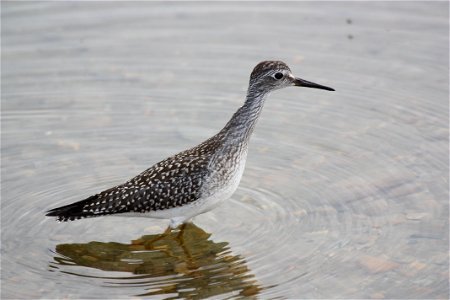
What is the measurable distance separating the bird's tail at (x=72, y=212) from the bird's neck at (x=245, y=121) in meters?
1.97

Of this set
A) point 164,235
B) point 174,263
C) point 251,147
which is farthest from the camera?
point 251,147

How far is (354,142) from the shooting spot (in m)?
13.9

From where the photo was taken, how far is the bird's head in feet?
39.3

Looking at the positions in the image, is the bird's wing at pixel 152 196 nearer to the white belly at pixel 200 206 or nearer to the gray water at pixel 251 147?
the white belly at pixel 200 206

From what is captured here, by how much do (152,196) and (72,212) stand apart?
3.37 ft

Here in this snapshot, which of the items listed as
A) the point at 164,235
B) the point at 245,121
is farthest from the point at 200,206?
the point at 245,121

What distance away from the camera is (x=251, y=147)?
13.9 metres

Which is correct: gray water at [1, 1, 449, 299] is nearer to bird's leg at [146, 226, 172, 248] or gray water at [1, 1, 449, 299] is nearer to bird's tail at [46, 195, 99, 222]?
bird's leg at [146, 226, 172, 248]

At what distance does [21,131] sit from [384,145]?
5627mm

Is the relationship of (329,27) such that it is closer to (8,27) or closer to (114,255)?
(8,27)

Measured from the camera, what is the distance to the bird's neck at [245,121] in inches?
461

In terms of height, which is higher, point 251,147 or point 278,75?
point 278,75

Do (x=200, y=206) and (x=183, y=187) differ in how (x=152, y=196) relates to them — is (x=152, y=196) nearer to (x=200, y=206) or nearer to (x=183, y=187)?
(x=183, y=187)

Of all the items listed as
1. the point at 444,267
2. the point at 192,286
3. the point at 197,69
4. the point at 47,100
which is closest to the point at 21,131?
the point at 47,100
